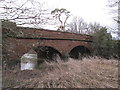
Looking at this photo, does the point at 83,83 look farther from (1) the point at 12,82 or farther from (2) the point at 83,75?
→ (1) the point at 12,82

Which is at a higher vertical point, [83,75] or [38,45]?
[38,45]

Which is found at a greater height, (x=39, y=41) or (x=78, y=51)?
(x=39, y=41)

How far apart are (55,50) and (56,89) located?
11.0 meters

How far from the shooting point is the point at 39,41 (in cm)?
462

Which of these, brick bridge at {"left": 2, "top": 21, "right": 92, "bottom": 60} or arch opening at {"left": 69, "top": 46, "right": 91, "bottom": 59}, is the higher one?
brick bridge at {"left": 2, "top": 21, "right": 92, "bottom": 60}

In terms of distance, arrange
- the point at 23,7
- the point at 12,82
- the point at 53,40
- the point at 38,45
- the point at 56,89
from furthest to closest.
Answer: the point at 53,40 → the point at 12,82 → the point at 56,89 → the point at 38,45 → the point at 23,7

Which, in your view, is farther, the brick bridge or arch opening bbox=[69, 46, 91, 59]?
arch opening bbox=[69, 46, 91, 59]

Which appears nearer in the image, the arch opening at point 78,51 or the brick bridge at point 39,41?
the brick bridge at point 39,41

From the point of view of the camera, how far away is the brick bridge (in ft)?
11.9

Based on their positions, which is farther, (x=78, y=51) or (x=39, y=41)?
(x=78, y=51)

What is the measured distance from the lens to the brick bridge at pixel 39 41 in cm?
362

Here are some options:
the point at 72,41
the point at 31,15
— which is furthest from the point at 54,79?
the point at 72,41

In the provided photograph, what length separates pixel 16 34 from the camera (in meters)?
3.69

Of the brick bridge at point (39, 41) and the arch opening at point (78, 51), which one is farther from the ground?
the brick bridge at point (39, 41)
